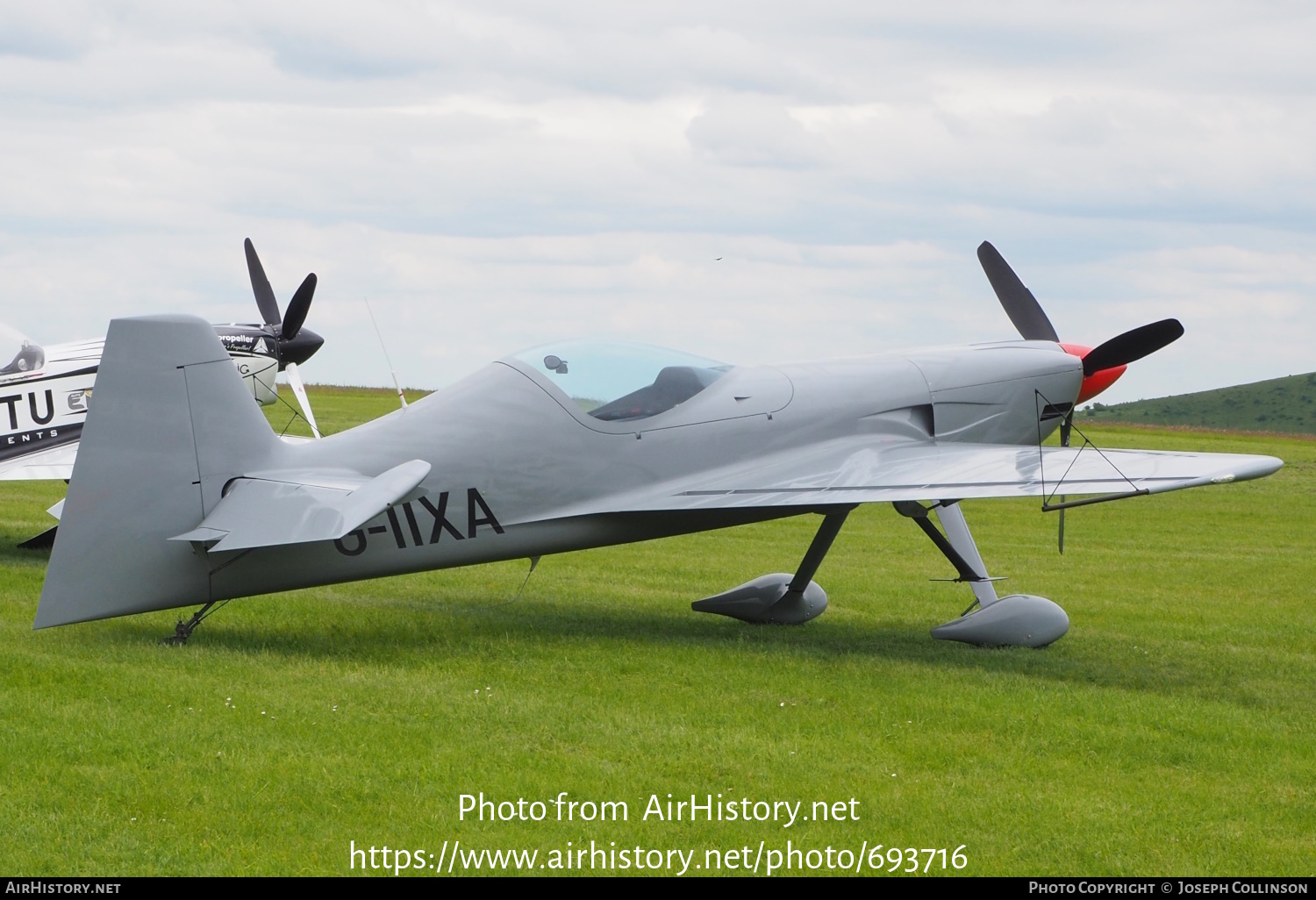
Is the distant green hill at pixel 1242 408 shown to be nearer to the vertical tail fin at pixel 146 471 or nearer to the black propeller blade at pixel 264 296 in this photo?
the black propeller blade at pixel 264 296

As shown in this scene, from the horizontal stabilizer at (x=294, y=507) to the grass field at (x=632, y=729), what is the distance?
78cm

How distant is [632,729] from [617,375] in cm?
337

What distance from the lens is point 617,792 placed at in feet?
18.8

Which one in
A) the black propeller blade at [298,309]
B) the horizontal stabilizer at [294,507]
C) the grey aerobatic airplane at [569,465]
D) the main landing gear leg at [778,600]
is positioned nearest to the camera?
the horizontal stabilizer at [294,507]

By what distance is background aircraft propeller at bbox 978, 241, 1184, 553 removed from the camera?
35.3 feet

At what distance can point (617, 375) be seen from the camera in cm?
951

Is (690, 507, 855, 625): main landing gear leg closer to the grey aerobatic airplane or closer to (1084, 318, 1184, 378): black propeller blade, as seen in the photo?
the grey aerobatic airplane

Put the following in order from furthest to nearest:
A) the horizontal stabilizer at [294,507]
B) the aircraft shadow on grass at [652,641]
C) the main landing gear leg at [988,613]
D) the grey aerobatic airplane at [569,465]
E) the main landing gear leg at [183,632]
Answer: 1. the main landing gear leg at [988,613]
2. the aircraft shadow on grass at [652,641]
3. the main landing gear leg at [183,632]
4. the grey aerobatic airplane at [569,465]
5. the horizontal stabilizer at [294,507]

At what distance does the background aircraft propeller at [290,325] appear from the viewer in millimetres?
17234

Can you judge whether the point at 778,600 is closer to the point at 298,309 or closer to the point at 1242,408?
the point at 298,309

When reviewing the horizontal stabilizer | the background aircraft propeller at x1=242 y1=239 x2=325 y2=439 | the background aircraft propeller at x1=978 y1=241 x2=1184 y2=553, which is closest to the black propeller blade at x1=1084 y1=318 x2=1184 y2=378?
the background aircraft propeller at x1=978 y1=241 x2=1184 y2=553

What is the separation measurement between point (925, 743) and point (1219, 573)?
10021 millimetres

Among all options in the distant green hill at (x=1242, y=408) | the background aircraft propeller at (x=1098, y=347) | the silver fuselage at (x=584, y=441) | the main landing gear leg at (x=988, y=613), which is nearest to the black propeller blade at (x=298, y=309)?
the silver fuselage at (x=584, y=441)
